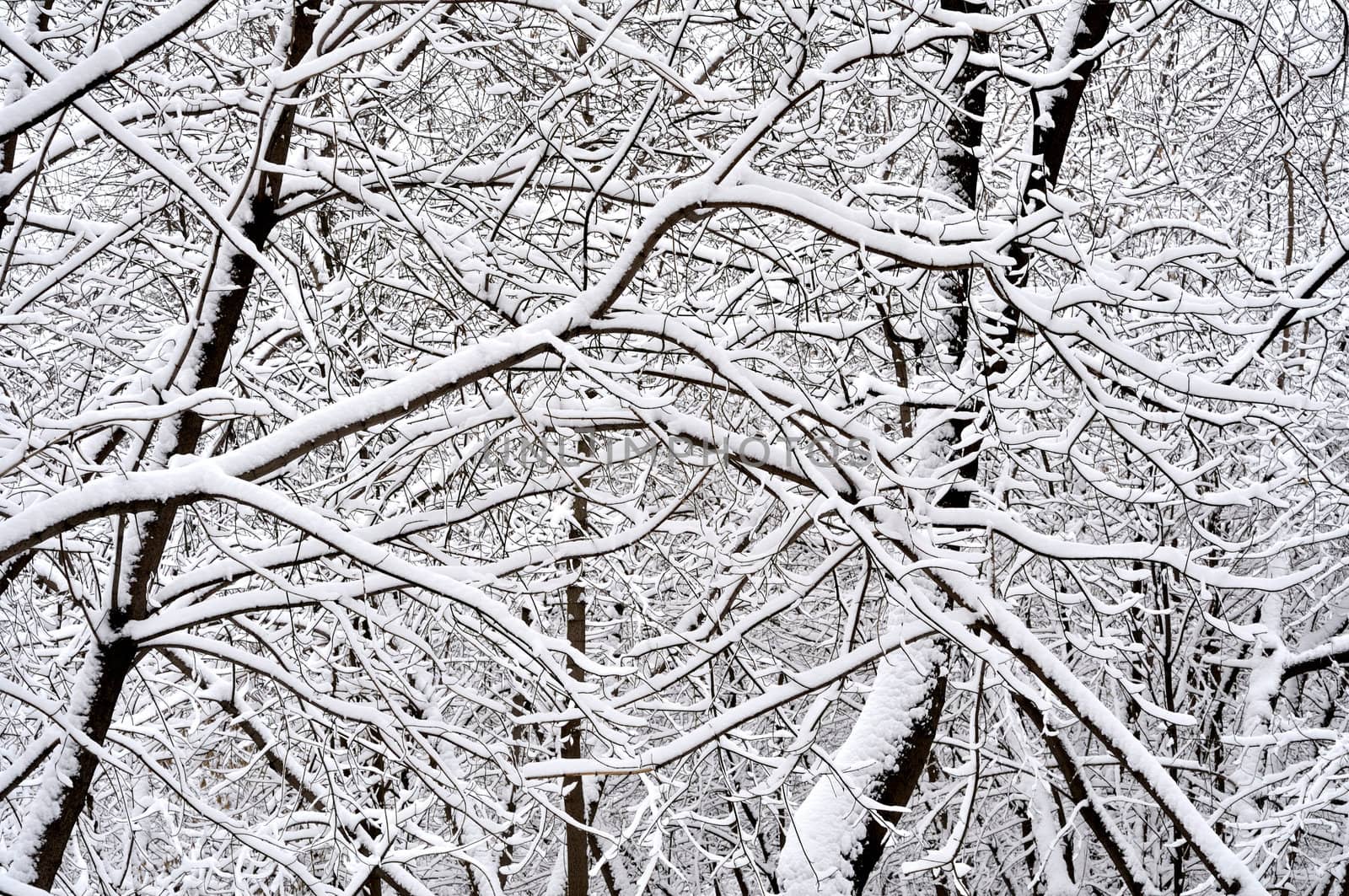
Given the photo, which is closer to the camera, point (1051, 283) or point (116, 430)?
point (116, 430)

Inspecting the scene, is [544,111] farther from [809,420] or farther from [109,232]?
[109,232]

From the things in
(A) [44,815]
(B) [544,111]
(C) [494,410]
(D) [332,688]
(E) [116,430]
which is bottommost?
(A) [44,815]

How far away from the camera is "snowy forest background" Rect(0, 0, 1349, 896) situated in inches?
109

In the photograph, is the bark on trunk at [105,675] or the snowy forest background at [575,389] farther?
the bark on trunk at [105,675]

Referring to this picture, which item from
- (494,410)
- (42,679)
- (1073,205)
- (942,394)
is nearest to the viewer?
(1073,205)

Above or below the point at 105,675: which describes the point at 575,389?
above

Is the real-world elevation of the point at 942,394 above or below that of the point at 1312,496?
below

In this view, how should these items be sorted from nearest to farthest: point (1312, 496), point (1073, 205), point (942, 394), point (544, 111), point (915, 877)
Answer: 1. point (1073, 205)
2. point (544, 111)
3. point (942, 394)
4. point (1312, 496)
5. point (915, 877)

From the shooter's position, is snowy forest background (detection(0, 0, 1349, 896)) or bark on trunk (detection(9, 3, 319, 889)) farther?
bark on trunk (detection(9, 3, 319, 889))

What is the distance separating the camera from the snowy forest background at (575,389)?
2762 mm

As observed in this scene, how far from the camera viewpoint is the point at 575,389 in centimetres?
335

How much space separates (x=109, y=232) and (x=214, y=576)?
136 cm

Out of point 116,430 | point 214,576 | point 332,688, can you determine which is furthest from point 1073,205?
point 116,430

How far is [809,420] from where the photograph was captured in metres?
3.05
